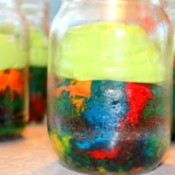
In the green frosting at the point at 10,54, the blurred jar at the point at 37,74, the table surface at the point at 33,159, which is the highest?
the green frosting at the point at 10,54

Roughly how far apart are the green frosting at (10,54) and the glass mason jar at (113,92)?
0.14 m

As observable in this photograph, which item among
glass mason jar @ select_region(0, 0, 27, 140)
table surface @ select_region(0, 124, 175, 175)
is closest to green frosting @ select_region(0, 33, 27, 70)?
glass mason jar @ select_region(0, 0, 27, 140)

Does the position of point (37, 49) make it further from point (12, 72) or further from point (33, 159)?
point (33, 159)

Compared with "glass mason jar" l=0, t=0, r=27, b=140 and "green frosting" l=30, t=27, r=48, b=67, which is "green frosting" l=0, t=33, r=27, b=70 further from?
"green frosting" l=30, t=27, r=48, b=67

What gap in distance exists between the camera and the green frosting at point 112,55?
1.55 ft

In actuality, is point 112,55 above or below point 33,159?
above

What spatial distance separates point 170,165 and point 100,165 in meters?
0.12

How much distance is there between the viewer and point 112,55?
0.47 meters

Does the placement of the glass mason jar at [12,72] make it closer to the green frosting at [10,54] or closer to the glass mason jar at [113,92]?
the green frosting at [10,54]

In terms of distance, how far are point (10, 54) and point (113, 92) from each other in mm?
240

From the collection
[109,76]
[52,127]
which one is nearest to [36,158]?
[52,127]

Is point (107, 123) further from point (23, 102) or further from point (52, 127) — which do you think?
point (23, 102)

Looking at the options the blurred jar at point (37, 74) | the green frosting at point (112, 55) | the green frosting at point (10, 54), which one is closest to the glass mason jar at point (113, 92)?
the green frosting at point (112, 55)

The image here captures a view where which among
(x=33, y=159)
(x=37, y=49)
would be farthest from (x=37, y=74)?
(x=33, y=159)
